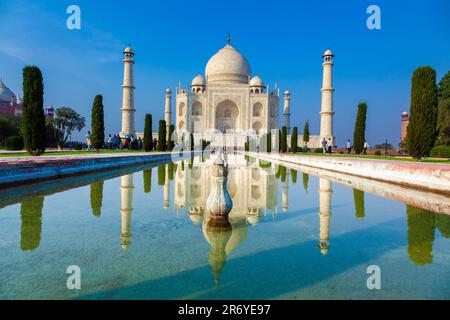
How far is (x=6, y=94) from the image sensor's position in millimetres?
35594

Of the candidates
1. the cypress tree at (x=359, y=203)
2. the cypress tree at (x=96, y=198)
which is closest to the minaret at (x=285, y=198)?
the cypress tree at (x=359, y=203)

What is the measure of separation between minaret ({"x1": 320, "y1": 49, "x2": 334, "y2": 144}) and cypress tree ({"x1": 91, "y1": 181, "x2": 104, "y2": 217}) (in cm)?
2214

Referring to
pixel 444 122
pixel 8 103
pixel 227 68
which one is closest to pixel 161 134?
pixel 444 122

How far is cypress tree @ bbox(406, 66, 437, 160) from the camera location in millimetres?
9258

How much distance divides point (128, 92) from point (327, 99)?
1583 centimetres

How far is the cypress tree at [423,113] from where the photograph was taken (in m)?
9.26

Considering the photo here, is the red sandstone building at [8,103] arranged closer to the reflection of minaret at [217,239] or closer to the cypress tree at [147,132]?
the cypress tree at [147,132]

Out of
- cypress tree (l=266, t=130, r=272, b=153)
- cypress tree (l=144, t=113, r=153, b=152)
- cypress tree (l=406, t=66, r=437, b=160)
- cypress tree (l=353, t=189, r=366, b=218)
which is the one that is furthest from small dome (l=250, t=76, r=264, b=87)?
cypress tree (l=353, t=189, r=366, b=218)

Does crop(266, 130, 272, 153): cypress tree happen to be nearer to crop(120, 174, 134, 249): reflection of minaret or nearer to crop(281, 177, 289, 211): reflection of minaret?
crop(281, 177, 289, 211): reflection of minaret

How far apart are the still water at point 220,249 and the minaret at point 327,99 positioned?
72.0ft

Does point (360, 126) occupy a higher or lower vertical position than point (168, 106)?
lower

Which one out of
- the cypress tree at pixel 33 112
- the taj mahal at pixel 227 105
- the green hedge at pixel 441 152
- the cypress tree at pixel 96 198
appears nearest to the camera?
the cypress tree at pixel 96 198

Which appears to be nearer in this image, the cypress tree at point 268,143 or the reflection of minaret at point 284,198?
the reflection of minaret at point 284,198

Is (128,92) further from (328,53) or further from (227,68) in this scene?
(328,53)
